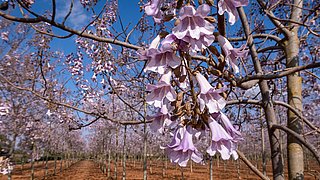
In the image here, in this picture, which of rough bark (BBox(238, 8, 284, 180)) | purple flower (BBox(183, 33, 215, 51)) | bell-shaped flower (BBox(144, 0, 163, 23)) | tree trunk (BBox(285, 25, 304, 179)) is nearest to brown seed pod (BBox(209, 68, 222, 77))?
purple flower (BBox(183, 33, 215, 51))

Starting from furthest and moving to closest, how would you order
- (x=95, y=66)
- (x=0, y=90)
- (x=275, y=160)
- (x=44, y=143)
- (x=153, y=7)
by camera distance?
1. (x=44, y=143)
2. (x=0, y=90)
3. (x=95, y=66)
4. (x=275, y=160)
5. (x=153, y=7)

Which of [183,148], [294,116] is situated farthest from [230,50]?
[294,116]

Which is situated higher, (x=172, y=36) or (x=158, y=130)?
(x=172, y=36)

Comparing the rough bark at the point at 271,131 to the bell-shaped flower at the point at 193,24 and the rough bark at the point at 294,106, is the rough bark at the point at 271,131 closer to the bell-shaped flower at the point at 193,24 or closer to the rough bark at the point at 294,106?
the rough bark at the point at 294,106

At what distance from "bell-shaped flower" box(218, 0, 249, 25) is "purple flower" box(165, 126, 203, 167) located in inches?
18.4

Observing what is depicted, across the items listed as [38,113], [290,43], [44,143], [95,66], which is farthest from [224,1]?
[44,143]

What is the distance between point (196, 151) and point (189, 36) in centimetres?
48

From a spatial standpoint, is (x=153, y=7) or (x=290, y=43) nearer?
(x=153, y=7)

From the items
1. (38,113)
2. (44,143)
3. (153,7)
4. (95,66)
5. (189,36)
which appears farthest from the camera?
(44,143)

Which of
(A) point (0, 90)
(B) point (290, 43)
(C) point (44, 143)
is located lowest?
(C) point (44, 143)

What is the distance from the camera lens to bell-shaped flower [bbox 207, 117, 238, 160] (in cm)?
117

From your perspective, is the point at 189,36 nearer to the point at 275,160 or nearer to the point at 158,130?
the point at 158,130

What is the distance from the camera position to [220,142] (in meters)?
1.21

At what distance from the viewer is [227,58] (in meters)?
1.18
